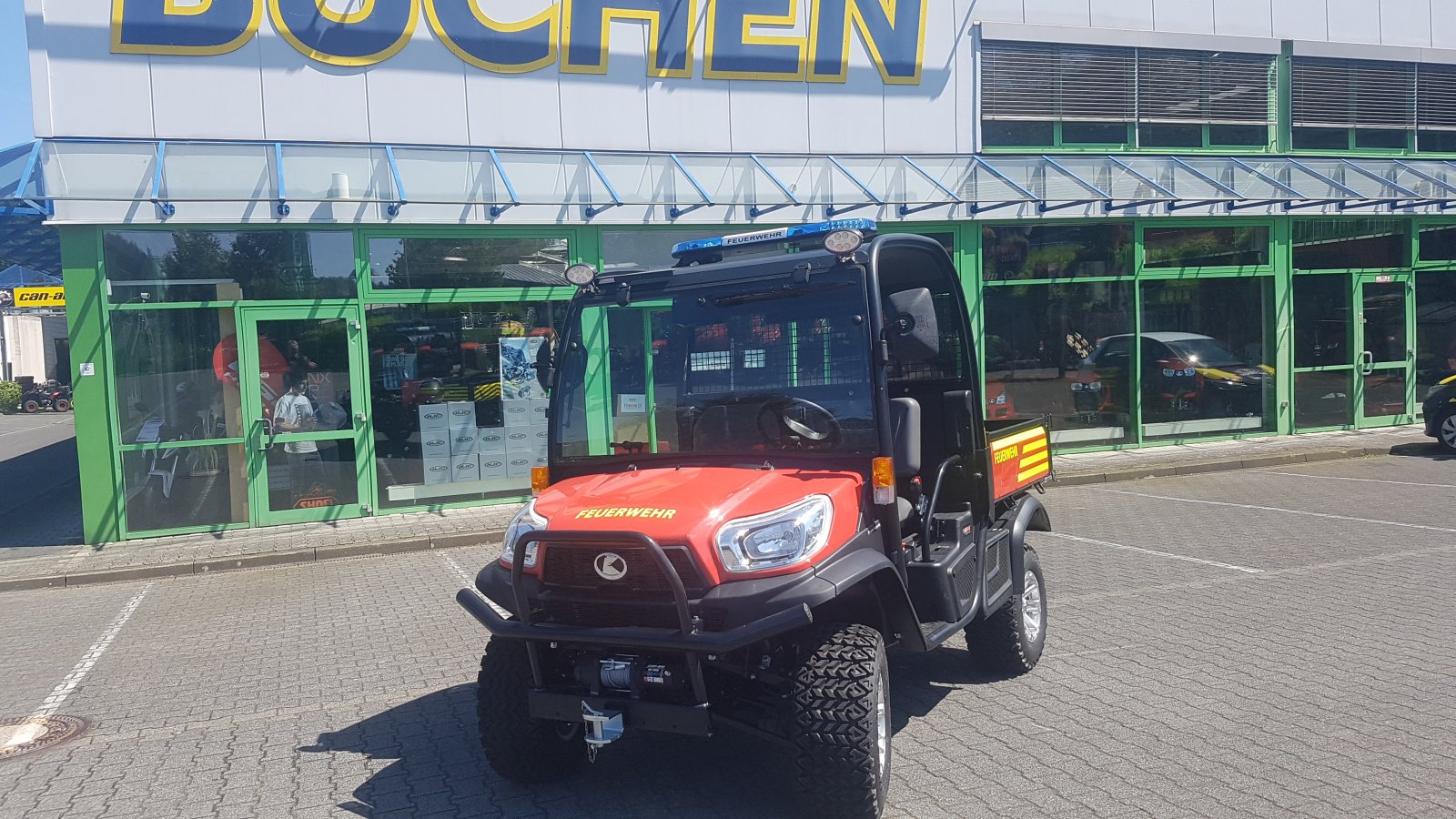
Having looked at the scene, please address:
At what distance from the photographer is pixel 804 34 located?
14641 mm

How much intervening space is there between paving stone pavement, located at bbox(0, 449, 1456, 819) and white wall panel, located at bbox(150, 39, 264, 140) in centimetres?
560

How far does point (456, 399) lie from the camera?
1345 cm

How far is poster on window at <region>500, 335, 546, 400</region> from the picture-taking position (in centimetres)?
1361

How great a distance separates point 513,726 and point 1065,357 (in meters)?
13.0

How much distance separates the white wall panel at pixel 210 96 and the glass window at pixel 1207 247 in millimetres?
12248

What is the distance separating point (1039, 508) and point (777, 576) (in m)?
2.90

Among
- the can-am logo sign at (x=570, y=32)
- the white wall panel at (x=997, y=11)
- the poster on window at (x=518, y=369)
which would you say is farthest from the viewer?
the white wall panel at (x=997, y=11)

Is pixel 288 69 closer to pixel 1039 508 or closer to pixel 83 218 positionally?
pixel 83 218

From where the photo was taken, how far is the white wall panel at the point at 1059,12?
15.7 meters

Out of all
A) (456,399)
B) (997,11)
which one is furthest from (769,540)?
(997,11)

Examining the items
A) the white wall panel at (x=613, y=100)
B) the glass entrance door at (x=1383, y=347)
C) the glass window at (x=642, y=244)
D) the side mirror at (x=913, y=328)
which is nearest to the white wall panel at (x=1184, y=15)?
the glass entrance door at (x=1383, y=347)

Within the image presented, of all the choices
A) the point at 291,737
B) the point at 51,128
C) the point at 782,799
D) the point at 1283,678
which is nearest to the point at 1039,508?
the point at 1283,678

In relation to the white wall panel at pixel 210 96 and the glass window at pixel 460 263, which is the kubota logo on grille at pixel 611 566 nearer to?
the glass window at pixel 460 263

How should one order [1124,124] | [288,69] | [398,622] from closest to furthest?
[398,622] → [288,69] → [1124,124]
